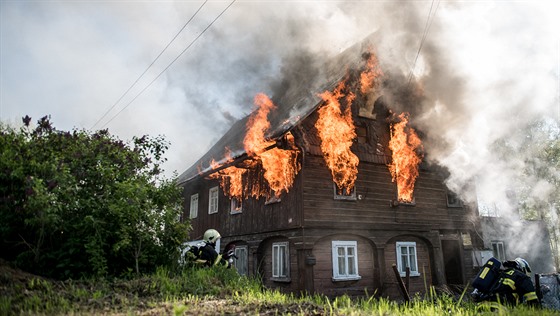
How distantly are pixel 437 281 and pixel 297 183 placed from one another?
7.79 metres

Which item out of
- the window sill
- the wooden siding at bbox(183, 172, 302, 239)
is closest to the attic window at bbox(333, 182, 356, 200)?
the wooden siding at bbox(183, 172, 302, 239)

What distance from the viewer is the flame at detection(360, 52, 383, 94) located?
631 inches

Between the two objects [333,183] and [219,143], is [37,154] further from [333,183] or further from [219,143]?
[219,143]

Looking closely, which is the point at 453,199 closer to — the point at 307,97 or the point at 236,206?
the point at 307,97

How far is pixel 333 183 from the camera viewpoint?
15227mm

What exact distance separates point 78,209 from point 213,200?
39.9 feet

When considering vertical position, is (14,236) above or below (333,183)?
below

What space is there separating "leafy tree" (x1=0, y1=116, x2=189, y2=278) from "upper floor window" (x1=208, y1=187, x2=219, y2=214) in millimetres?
10855

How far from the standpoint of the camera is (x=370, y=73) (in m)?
16.1

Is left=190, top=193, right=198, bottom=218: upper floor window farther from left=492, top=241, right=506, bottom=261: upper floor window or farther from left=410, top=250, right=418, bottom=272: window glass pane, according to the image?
left=492, top=241, right=506, bottom=261: upper floor window

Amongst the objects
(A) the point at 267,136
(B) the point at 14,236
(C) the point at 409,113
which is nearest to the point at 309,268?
(A) the point at 267,136

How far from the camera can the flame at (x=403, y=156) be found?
55.4 ft

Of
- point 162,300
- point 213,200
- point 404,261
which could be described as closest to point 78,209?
point 162,300

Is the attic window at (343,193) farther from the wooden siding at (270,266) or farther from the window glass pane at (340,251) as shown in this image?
the wooden siding at (270,266)
